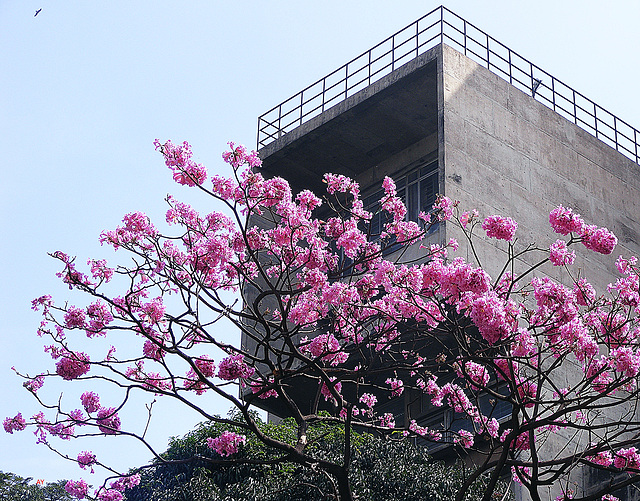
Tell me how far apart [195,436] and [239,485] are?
8.67ft

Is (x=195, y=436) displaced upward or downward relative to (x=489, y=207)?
downward

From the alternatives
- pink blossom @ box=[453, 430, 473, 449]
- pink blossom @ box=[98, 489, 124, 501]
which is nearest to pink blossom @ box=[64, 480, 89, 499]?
pink blossom @ box=[98, 489, 124, 501]

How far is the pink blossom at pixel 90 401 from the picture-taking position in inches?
440

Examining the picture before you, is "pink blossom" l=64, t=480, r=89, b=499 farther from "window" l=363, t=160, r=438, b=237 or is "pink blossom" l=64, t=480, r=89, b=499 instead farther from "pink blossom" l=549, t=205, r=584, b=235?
"window" l=363, t=160, r=438, b=237

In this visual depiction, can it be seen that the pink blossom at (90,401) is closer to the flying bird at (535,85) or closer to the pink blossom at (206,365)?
the pink blossom at (206,365)

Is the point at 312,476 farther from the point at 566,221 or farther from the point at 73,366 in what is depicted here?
the point at 566,221

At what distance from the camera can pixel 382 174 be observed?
22750 millimetres

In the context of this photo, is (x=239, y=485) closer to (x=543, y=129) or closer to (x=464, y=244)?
(x=464, y=244)

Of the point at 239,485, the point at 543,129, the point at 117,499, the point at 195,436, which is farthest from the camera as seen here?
the point at 543,129

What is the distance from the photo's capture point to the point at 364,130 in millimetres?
22000

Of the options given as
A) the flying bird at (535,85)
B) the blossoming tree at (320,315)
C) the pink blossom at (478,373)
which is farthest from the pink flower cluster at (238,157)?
the flying bird at (535,85)

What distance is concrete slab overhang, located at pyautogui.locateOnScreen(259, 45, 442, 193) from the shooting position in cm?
2058

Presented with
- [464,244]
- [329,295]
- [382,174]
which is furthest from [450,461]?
[329,295]

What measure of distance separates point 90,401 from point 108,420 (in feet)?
1.07
